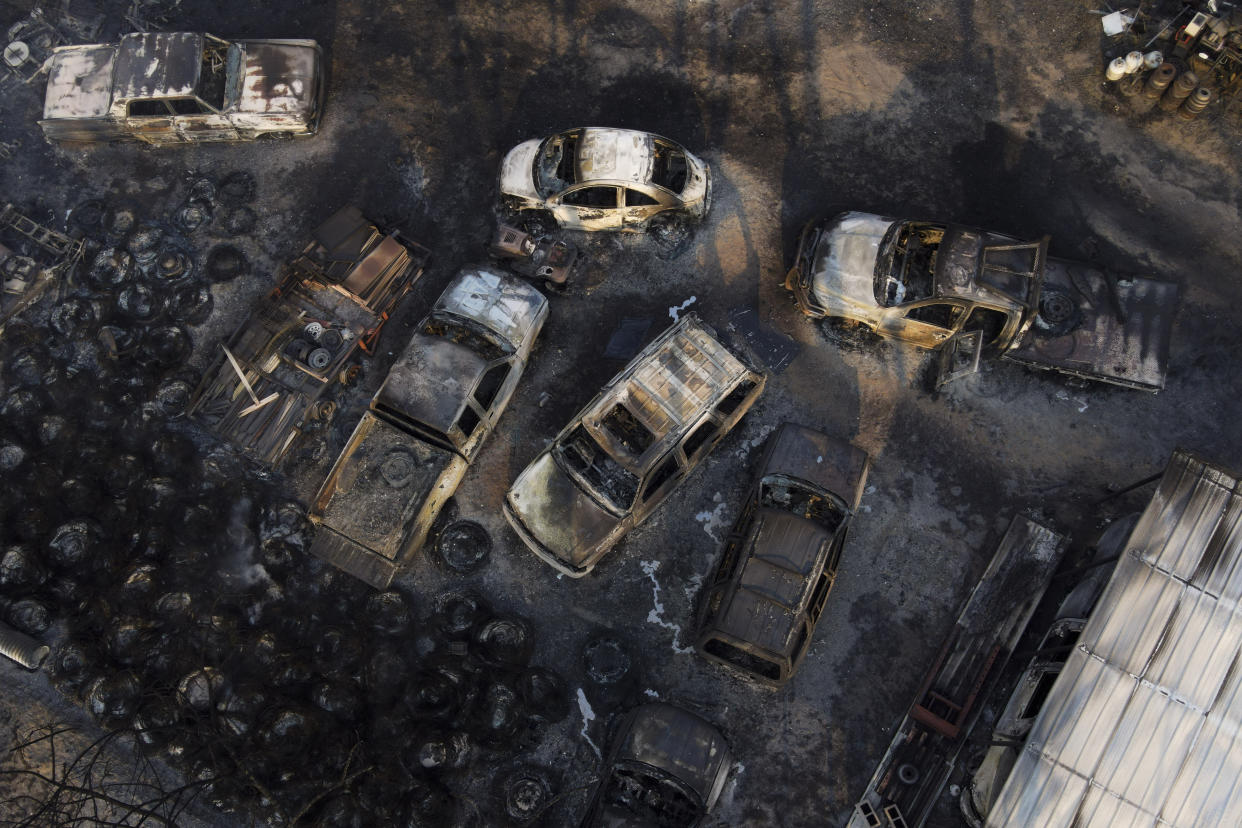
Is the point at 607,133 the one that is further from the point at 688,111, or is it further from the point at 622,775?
the point at 622,775

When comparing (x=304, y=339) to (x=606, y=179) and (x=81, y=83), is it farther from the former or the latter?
(x=81, y=83)

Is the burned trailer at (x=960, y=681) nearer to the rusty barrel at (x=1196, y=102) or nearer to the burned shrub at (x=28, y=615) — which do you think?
the rusty barrel at (x=1196, y=102)

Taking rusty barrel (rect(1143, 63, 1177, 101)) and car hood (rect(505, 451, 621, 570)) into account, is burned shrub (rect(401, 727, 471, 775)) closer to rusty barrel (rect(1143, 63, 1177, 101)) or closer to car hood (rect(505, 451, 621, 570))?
car hood (rect(505, 451, 621, 570))

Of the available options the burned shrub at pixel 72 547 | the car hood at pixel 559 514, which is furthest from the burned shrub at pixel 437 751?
the burned shrub at pixel 72 547

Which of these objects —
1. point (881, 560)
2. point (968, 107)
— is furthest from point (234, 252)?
point (968, 107)

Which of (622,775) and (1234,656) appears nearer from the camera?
(1234,656)

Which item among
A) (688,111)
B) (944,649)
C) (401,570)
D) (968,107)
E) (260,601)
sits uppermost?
(968,107)
